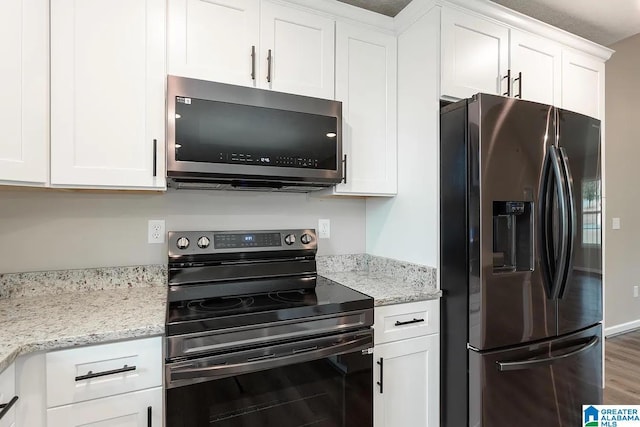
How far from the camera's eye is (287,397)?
1.29m

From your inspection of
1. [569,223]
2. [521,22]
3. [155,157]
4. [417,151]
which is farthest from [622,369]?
[155,157]

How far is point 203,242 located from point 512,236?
1.51 meters

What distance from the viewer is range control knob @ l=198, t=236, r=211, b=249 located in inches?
65.9

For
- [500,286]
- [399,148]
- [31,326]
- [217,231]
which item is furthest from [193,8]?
[500,286]

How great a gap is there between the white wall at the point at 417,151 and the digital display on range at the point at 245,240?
676mm

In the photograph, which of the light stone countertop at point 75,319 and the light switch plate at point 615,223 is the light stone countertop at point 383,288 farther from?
the light switch plate at point 615,223

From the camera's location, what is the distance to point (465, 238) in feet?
5.04

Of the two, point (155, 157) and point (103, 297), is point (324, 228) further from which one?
point (103, 297)

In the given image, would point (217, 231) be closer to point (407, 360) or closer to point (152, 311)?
point (152, 311)

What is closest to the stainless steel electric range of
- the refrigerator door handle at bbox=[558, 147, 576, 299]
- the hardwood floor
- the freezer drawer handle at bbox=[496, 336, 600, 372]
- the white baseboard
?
the freezer drawer handle at bbox=[496, 336, 600, 372]

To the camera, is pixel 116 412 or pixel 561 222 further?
pixel 561 222

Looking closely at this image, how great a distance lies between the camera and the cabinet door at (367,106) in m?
1.79

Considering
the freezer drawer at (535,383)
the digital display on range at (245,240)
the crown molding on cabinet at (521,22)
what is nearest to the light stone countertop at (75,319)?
the digital display on range at (245,240)

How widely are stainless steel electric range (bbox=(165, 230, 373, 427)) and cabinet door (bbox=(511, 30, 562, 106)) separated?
152 centimetres
